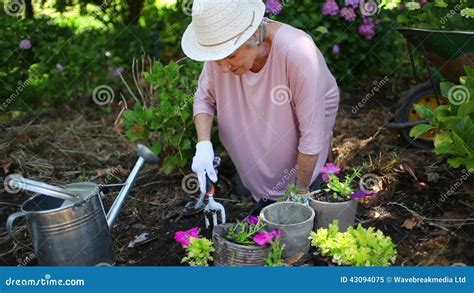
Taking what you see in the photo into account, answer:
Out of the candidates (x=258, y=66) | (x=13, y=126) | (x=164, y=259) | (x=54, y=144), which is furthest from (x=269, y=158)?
(x=13, y=126)

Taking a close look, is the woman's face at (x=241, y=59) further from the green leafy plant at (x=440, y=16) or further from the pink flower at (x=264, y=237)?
the green leafy plant at (x=440, y=16)

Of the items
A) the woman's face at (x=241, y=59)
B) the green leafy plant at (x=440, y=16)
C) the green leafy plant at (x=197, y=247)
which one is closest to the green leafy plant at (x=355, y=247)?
the green leafy plant at (x=197, y=247)

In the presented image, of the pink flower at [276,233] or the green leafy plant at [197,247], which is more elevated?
the pink flower at [276,233]

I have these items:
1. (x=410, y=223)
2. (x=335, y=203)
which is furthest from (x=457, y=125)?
(x=335, y=203)

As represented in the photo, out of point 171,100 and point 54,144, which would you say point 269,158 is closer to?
point 171,100

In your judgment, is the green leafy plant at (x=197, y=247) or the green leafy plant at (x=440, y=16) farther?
the green leafy plant at (x=440, y=16)

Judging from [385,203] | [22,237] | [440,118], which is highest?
[440,118]

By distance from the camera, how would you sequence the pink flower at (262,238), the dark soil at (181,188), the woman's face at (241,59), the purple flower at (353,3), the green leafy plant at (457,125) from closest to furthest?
the pink flower at (262,238), the woman's face at (241,59), the green leafy plant at (457,125), the dark soil at (181,188), the purple flower at (353,3)

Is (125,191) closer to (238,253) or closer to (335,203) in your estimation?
(238,253)

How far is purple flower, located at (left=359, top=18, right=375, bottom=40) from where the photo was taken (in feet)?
12.5

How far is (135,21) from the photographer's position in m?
4.86

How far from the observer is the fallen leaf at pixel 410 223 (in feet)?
7.87

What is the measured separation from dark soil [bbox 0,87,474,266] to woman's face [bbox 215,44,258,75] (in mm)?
772

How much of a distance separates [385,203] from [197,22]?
50.2 inches
